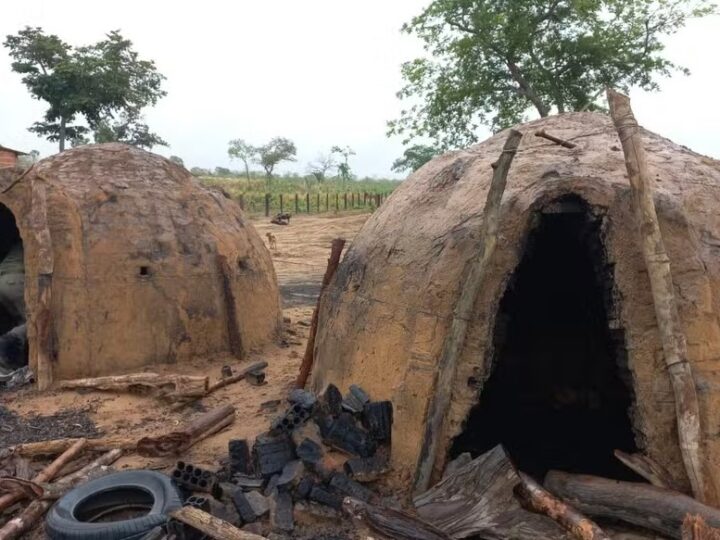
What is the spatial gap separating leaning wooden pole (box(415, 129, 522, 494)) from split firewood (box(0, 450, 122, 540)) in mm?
2727

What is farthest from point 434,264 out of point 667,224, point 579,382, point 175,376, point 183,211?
point 183,211

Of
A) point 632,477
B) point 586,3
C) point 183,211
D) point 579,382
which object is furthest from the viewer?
point 586,3

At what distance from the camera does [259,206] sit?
118 ft

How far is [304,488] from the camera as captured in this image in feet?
14.9

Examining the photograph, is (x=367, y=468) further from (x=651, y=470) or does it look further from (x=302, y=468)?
(x=651, y=470)

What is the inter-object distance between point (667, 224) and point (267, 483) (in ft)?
11.2

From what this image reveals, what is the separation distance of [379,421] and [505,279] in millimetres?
1377

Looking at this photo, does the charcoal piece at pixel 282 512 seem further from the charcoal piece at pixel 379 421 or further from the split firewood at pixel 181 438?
the split firewood at pixel 181 438

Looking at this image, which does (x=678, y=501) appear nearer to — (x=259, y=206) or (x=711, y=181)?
(x=711, y=181)

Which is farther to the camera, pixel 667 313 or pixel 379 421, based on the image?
pixel 379 421

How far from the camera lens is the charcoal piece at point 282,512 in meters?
4.32

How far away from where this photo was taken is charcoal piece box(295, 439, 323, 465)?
4.65 metres

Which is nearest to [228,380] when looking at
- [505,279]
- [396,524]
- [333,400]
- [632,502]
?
[333,400]

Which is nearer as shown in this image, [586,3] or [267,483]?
[267,483]
